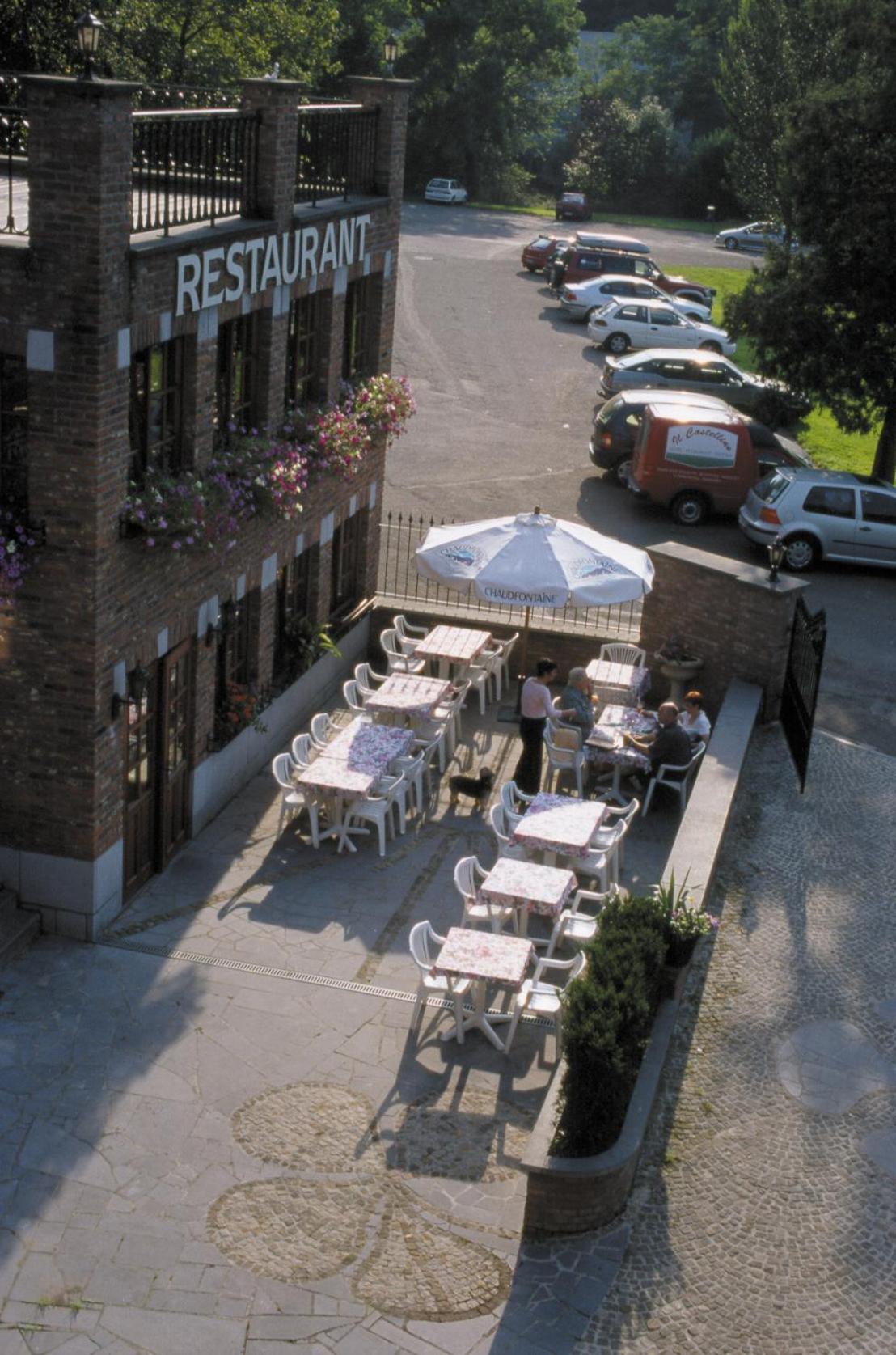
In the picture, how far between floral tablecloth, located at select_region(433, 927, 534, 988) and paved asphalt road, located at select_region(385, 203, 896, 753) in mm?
8525

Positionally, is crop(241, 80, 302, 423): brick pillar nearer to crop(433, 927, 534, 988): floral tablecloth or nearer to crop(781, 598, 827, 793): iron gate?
crop(433, 927, 534, 988): floral tablecloth

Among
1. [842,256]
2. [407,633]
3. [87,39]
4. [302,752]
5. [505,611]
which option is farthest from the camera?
[842,256]

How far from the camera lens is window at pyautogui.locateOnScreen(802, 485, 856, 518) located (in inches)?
1051

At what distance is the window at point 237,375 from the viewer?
15.4m

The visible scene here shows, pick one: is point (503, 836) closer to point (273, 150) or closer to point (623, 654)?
point (623, 654)

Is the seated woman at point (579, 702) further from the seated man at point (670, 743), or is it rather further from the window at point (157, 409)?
the window at point (157, 409)

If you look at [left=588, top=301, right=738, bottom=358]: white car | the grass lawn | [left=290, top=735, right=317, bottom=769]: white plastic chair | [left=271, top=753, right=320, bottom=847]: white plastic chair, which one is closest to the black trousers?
[left=290, top=735, right=317, bottom=769]: white plastic chair

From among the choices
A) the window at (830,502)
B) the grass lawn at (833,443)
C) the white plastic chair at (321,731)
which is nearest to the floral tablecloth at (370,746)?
the white plastic chair at (321,731)

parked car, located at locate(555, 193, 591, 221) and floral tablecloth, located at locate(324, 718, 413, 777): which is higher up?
parked car, located at locate(555, 193, 591, 221)

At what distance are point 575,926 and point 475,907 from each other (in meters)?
0.90

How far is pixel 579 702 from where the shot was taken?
17469 millimetres

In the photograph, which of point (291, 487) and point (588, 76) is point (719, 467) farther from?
point (588, 76)

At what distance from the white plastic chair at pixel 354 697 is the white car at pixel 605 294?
2847 cm

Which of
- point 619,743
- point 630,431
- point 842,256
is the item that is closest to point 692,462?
point 630,431
